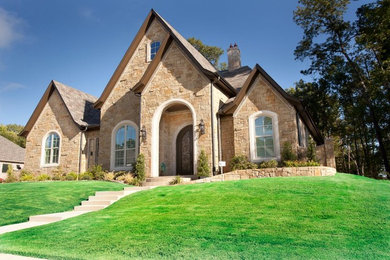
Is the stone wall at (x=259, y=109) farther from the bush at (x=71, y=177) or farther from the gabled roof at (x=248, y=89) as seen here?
the bush at (x=71, y=177)

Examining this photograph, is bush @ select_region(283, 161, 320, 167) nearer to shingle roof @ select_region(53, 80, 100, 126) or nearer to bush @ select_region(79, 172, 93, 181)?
bush @ select_region(79, 172, 93, 181)

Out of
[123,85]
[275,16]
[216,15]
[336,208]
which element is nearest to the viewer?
[336,208]

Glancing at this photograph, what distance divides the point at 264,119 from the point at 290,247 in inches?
389

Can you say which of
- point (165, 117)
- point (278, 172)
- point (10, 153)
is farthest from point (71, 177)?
point (10, 153)

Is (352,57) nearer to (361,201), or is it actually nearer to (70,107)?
(361,201)

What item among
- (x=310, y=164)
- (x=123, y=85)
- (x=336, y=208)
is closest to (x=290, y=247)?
(x=336, y=208)

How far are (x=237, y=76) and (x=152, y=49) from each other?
6149 millimetres

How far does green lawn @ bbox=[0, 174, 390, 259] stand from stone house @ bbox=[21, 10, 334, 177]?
5.79m

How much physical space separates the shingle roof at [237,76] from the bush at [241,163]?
565 cm

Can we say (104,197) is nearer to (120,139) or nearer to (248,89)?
(120,139)

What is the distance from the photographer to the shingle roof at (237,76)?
18445 millimetres

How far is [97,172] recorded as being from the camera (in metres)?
16.2

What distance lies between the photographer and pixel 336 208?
6.39 metres

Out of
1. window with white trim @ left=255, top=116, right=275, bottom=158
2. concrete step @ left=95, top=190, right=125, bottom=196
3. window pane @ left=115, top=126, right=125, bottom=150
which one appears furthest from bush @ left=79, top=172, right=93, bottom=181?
window with white trim @ left=255, top=116, right=275, bottom=158
